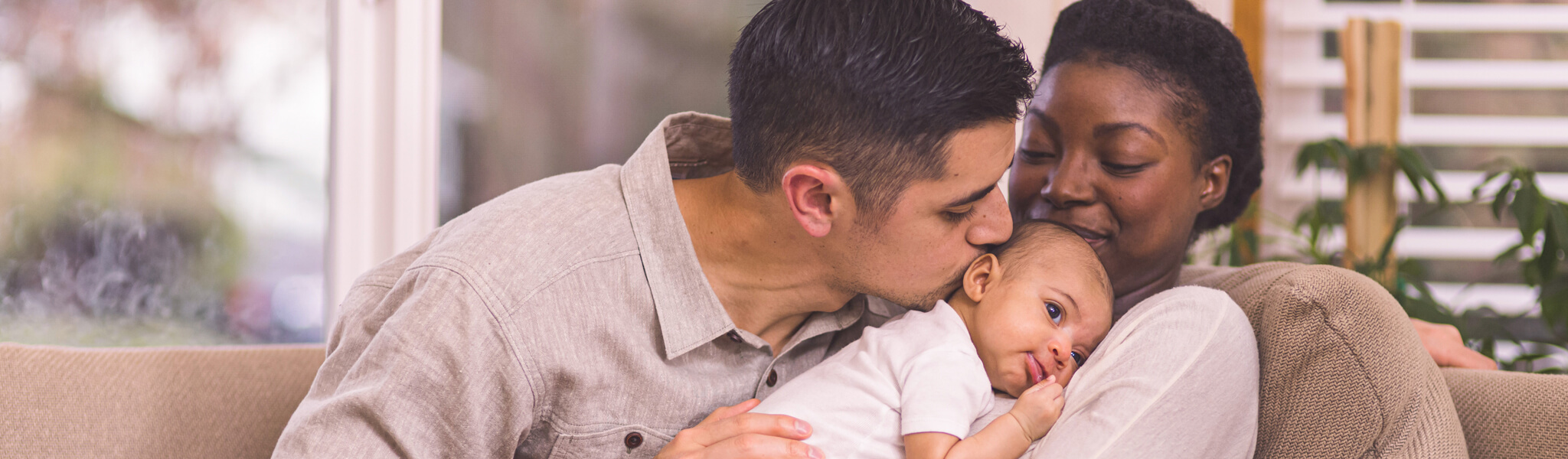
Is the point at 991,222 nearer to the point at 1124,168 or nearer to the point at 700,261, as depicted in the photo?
the point at 1124,168

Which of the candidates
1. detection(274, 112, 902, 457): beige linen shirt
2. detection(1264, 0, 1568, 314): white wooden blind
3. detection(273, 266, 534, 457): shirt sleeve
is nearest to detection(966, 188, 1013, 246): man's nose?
detection(274, 112, 902, 457): beige linen shirt

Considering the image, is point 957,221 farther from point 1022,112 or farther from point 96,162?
point 96,162

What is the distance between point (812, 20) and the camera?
1152 mm

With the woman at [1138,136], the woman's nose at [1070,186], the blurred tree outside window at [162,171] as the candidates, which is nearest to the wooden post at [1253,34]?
the woman at [1138,136]

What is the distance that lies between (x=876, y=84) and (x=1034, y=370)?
43cm

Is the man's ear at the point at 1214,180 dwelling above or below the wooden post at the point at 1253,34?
below

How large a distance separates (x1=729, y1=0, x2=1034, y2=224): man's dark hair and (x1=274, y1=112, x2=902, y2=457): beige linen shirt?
215mm

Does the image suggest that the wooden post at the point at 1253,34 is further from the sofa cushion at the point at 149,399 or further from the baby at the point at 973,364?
the sofa cushion at the point at 149,399

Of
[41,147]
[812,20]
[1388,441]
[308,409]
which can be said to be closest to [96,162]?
[41,147]

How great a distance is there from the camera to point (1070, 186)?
1393mm

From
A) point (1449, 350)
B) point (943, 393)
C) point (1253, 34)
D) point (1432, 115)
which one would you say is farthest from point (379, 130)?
point (1432, 115)

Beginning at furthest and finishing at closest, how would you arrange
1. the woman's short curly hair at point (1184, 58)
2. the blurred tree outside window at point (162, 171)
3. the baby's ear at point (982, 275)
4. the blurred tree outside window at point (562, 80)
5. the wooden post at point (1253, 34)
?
the wooden post at point (1253, 34) → the blurred tree outside window at point (562, 80) → the blurred tree outside window at point (162, 171) → the woman's short curly hair at point (1184, 58) → the baby's ear at point (982, 275)

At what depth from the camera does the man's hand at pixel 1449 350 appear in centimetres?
149

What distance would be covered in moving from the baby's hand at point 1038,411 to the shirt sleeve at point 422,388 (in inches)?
23.6
